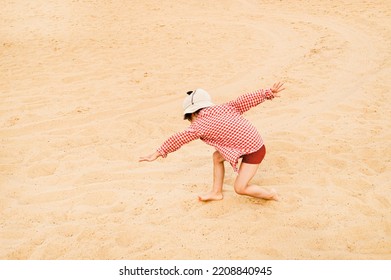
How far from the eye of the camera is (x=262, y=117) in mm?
4934

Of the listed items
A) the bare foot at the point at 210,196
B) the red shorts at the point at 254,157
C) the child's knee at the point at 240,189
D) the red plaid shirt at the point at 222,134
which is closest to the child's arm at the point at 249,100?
the red plaid shirt at the point at 222,134

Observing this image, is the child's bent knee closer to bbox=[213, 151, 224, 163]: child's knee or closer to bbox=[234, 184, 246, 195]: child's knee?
bbox=[234, 184, 246, 195]: child's knee

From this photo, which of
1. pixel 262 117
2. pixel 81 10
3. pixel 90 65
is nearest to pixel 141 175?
pixel 262 117

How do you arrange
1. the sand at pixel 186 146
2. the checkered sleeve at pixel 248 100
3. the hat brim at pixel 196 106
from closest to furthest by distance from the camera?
the sand at pixel 186 146
the hat brim at pixel 196 106
the checkered sleeve at pixel 248 100

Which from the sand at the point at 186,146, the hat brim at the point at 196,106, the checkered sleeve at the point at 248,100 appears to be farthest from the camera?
the checkered sleeve at the point at 248,100

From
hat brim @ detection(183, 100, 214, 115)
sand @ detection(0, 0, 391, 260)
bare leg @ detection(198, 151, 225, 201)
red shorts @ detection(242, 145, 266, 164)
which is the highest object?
hat brim @ detection(183, 100, 214, 115)

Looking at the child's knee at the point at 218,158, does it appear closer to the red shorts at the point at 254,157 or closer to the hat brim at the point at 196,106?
the red shorts at the point at 254,157

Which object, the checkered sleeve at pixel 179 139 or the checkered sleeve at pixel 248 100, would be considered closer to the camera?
the checkered sleeve at pixel 179 139

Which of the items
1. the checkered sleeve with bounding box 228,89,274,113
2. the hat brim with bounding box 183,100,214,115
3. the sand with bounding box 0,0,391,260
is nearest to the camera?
the sand with bounding box 0,0,391,260

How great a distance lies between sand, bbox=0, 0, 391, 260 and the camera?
282 centimetres

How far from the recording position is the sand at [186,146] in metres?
2.82

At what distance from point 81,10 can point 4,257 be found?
9483mm

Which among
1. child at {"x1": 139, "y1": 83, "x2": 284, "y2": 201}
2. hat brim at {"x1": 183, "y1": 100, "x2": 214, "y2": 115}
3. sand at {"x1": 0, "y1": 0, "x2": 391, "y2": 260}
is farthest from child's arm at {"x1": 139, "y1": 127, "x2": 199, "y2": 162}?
sand at {"x1": 0, "y1": 0, "x2": 391, "y2": 260}

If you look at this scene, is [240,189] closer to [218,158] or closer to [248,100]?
[218,158]
